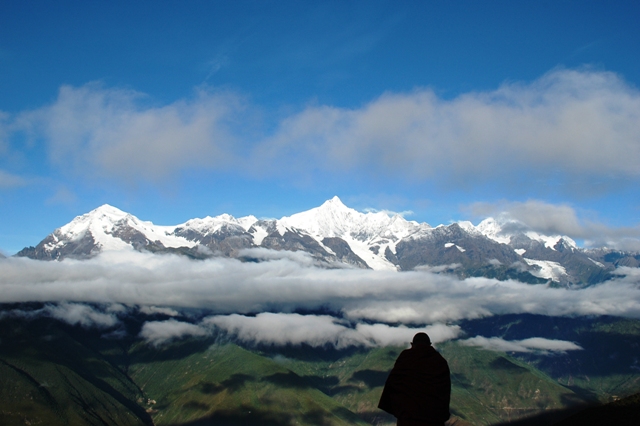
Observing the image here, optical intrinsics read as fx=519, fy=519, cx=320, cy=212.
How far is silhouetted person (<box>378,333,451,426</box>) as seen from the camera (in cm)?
1301

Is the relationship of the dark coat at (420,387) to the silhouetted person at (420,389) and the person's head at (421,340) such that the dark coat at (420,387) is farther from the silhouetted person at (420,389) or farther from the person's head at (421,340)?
the person's head at (421,340)

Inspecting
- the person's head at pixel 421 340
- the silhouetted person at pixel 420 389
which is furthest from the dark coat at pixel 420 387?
the person's head at pixel 421 340

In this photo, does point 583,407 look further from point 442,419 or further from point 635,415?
point 442,419

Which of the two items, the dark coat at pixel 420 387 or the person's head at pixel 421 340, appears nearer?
the dark coat at pixel 420 387

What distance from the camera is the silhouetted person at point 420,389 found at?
42.7 feet

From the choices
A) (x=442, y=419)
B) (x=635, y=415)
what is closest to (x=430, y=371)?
(x=442, y=419)

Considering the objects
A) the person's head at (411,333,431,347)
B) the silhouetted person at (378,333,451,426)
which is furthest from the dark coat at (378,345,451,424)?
the person's head at (411,333,431,347)

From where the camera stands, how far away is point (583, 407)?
164 m

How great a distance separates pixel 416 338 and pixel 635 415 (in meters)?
148

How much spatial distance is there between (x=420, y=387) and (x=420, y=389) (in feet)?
0.17

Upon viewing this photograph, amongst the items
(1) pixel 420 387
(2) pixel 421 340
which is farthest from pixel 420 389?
(2) pixel 421 340

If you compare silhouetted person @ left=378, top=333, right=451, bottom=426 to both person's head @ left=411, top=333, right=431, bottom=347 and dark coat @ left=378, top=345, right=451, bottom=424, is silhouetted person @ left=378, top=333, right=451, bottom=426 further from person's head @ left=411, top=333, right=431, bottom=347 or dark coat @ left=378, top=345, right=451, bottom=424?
person's head @ left=411, top=333, right=431, bottom=347

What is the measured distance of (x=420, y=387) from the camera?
1312cm

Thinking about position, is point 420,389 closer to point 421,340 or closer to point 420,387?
point 420,387
